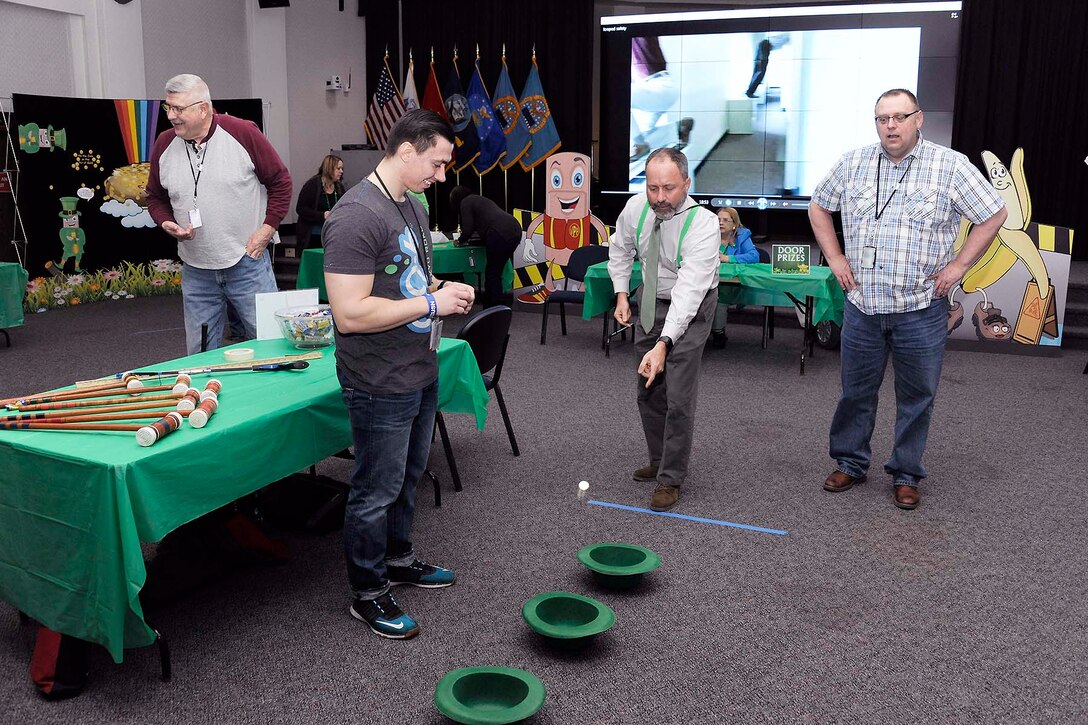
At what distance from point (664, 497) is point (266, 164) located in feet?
6.68

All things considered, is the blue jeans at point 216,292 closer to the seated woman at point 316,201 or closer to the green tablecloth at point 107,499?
the green tablecloth at point 107,499

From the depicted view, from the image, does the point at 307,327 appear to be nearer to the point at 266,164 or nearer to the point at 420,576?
the point at 266,164

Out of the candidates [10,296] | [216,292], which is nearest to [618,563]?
[216,292]

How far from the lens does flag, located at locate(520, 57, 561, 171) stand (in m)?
10.3

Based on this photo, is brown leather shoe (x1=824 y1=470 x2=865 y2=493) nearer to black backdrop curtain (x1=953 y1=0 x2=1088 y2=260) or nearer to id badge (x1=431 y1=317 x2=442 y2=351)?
id badge (x1=431 y1=317 x2=442 y2=351)

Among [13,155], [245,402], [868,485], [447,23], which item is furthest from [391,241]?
[447,23]

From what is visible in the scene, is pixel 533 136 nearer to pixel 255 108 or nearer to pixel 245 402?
pixel 255 108

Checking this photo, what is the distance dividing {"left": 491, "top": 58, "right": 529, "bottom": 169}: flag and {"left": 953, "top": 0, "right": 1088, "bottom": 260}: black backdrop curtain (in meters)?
4.55

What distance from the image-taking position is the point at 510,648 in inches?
98.3

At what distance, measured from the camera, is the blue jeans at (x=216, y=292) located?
358cm

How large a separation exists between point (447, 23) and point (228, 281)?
8.20 m

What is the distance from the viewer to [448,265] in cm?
757

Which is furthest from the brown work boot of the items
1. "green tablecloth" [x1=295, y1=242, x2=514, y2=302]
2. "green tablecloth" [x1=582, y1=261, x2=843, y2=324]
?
"green tablecloth" [x1=295, y1=242, x2=514, y2=302]

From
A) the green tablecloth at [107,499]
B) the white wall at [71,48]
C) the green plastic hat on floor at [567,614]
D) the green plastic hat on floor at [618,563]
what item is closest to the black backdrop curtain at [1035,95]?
the green plastic hat on floor at [618,563]
